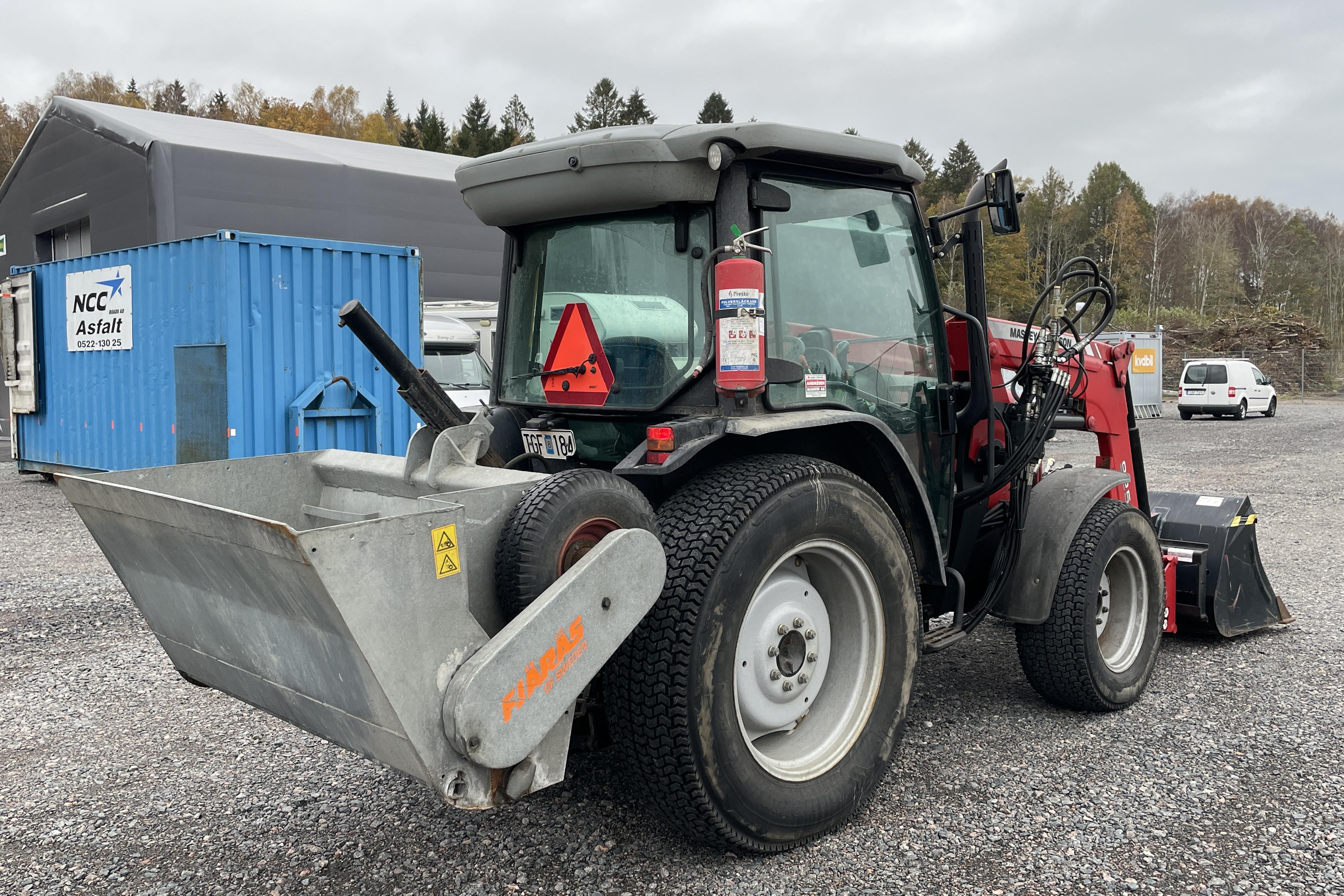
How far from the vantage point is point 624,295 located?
3496mm

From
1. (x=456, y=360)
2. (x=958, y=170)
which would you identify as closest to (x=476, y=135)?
(x=958, y=170)

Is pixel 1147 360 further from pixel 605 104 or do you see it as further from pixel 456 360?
pixel 605 104

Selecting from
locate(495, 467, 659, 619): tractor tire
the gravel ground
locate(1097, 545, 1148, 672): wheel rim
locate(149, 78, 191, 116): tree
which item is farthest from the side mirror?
locate(149, 78, 191, 116): tree

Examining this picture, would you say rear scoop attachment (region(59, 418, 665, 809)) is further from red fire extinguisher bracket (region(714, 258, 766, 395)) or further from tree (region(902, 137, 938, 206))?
→ tree (region(902, 137, 938, 206))

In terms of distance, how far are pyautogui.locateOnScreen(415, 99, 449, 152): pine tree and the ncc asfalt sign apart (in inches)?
1647

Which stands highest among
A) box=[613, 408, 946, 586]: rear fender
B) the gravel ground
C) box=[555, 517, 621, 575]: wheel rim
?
box=[613, 408, 946, 586]: rear fender

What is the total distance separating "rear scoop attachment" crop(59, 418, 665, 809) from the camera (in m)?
2.35

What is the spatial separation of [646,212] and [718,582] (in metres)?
1.31

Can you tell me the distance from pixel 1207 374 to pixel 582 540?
27947mm

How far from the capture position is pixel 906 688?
3.40 m

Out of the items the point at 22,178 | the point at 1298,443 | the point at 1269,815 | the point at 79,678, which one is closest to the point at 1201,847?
the point at 1269,815

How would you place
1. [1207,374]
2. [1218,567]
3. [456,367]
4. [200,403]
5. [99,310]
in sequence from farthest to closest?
[1207,374] < [456,367] < [99,310] < [200,403] < [1218,567]

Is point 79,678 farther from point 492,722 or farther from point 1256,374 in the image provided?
point 1256,374

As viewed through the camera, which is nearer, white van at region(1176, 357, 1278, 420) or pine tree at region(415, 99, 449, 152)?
white van at region(1176, 357, 1278, 420)
